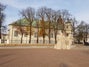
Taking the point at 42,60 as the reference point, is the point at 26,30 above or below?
above

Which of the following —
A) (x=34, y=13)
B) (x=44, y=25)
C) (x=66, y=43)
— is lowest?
(x=66, y=43)

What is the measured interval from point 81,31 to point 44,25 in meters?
23.2

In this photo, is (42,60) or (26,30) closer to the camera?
(42,60)

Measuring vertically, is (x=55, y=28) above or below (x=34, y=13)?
below

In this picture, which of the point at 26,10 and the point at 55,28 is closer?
the point at 26,10

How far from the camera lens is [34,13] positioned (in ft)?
228

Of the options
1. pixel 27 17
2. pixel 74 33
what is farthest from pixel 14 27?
pixel 74 33

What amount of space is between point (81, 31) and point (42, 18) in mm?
25360

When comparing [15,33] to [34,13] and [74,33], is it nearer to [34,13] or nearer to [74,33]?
[34,13]

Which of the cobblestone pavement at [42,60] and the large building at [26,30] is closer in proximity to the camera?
the cobblestone pavement at [42,60]

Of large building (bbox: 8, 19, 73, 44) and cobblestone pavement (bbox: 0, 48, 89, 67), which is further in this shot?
large building (bbox: 8, 19, 73, 44)

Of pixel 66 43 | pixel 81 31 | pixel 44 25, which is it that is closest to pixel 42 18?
pixel 44 25

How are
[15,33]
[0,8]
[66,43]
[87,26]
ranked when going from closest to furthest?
1. [66,43]
2. [0,8]
3. [15,33]
4. [87,26]

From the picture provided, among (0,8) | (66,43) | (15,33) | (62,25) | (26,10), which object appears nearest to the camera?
(66,43)
